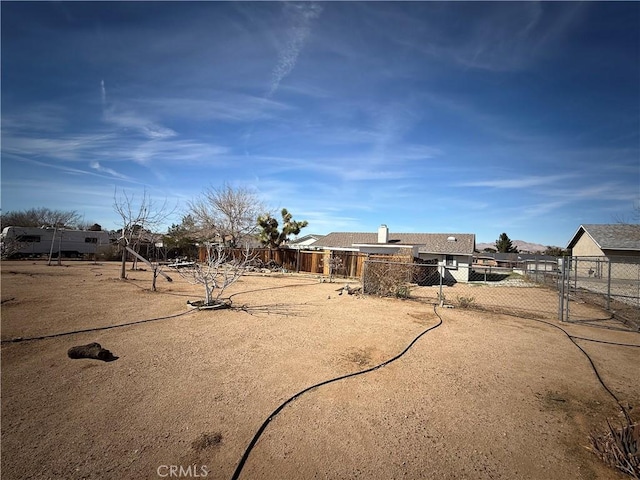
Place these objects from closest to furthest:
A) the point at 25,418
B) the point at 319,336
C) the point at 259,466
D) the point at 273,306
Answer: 1. the point at 259,466
2. the point at 25,418
3. the point at 319,336
4. the point at 273,306

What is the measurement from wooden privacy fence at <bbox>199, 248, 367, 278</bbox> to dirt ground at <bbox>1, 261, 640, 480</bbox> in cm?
1144

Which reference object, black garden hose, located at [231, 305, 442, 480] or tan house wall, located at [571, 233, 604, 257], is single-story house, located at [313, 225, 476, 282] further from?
black garden hose, located at [231, 305, 442, 480]

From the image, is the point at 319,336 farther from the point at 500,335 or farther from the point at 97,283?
the point at 97,283

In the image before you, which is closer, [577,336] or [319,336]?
[319,336]

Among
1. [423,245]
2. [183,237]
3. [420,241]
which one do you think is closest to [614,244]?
[423,245]

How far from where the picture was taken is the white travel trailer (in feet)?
79.5

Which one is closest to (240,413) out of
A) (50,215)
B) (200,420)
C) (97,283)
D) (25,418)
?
(200,420)

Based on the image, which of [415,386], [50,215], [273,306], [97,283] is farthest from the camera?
[50,215]

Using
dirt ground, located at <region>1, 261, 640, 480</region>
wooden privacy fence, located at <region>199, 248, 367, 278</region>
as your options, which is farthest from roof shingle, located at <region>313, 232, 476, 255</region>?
dirt ground, located at <region>1, 261, 640, 480</region>

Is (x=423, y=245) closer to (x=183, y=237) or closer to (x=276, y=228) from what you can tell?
(x=276, y=228)

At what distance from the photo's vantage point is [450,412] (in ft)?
11.3

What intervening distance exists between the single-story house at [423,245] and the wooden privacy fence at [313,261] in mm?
1866

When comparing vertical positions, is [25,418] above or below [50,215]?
below

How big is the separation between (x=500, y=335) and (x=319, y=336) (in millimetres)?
4322
